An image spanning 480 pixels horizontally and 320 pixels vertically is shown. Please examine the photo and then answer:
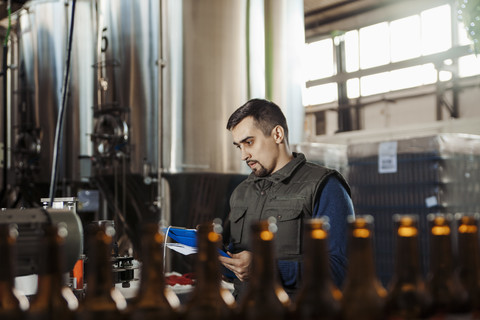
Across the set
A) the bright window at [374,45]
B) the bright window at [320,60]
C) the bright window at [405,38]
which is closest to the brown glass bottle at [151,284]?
the bright window at [405,38]

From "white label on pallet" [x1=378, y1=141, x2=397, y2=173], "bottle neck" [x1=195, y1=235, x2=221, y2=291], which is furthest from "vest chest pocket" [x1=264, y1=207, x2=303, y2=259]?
"white label on pallet" [x1=378, y1=141, x2=397, y2=173]

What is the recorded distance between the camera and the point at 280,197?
7.35 feet

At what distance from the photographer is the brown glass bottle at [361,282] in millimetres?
865

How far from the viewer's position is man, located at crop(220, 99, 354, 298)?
199 cm

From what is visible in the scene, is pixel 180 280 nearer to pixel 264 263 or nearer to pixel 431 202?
pixel 431 202

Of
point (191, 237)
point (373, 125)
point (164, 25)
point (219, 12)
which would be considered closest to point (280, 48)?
point (219, 12)

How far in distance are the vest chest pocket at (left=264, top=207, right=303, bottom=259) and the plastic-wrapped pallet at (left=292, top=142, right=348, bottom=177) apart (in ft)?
10.9

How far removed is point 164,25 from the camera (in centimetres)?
488

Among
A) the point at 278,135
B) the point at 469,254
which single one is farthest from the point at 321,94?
the point at 469,254

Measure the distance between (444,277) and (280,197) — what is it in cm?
125

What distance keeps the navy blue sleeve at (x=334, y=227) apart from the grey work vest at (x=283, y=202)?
4 centimetres

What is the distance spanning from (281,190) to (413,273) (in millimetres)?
1313

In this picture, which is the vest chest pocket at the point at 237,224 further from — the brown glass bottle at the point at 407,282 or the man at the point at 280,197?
the brown glass bottle at the point at 407,282

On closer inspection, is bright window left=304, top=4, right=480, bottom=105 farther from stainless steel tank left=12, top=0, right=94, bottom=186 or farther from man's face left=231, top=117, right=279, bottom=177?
man's face left=231, top=117, right=279, bottom=177
